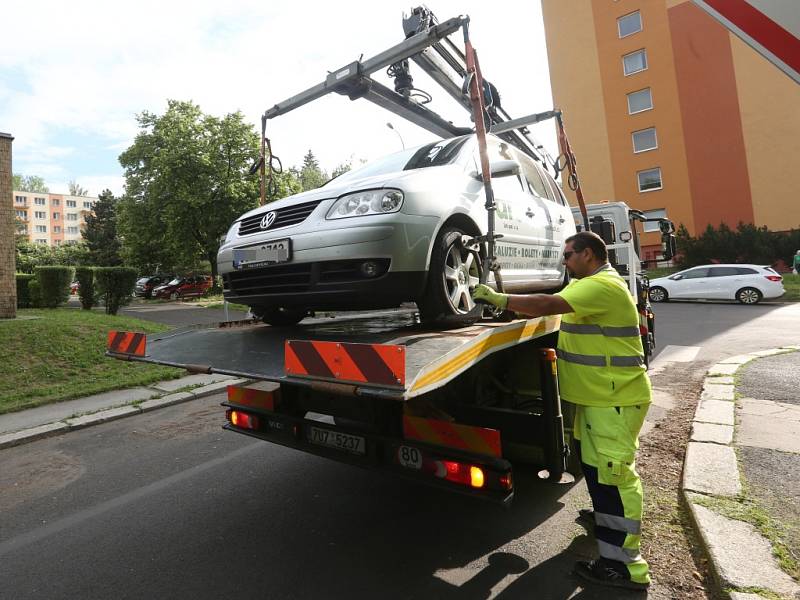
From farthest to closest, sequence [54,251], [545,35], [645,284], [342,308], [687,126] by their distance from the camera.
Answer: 1. [54,251]
2. [545,35]
3. [687,126]
4. [645,284]
5. [342,308]

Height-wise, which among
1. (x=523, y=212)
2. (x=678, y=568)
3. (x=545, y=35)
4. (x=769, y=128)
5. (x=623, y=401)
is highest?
(x=545, y=35)

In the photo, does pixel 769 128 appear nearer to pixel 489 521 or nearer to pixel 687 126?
pixel 687 126

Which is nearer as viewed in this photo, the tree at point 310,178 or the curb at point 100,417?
the curb at point 100,417

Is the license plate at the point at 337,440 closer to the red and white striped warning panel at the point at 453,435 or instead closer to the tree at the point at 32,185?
the red and white striped warning panel at the point at 453,435

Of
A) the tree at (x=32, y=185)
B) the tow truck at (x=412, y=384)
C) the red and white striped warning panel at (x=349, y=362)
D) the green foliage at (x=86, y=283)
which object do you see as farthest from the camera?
the tree at (x=32, y=185)

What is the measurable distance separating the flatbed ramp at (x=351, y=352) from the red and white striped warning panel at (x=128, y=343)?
0.01 meters

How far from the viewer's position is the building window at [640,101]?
28.3 metres

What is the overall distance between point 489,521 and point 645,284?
19.3ft

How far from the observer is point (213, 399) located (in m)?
6.57

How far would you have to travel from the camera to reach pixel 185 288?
2669cm

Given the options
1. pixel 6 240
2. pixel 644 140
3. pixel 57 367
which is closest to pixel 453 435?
pixel 57 367

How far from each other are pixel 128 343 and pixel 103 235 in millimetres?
48206

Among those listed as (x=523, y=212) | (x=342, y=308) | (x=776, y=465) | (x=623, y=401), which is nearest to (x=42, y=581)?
(x=342, y=308)

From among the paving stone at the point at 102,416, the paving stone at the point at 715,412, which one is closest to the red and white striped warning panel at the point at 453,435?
the paving stone at the point at 715,412
